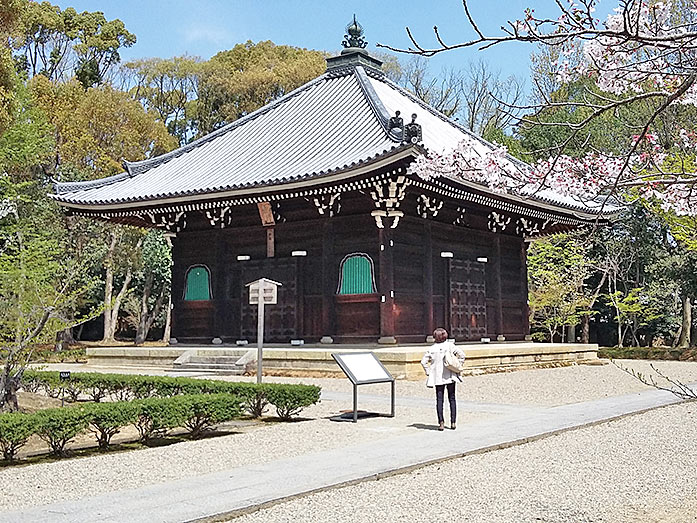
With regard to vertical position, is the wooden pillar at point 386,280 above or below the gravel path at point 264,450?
above

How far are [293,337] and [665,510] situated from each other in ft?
48.6

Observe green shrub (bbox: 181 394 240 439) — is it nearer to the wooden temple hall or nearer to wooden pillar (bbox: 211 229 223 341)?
the wooden temple hall

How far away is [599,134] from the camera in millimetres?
36094

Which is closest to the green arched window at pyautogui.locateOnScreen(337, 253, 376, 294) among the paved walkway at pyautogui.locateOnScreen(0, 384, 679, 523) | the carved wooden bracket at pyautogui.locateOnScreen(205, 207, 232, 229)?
the carved wooden bracket at pyautogui.locateOnScreen(205, 207, 232, 229)

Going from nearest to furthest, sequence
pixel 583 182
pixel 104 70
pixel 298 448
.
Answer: pixel 583 182 → pixel 298 448 → pixel 104 70

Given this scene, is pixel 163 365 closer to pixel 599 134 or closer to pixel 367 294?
pixel 367 294

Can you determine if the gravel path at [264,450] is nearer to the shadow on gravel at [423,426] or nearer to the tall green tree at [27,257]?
the shadow on gravel at [423,426]

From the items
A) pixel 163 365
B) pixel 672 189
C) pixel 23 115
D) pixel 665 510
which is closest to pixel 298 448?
pixel 665 510

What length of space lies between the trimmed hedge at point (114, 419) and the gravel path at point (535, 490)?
10.5ft

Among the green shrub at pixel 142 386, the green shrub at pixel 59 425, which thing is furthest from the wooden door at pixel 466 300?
the green shrub at pixel 59 425

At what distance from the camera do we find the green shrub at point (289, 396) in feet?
34.8

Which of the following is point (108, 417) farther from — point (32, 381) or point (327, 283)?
point (327, 283)

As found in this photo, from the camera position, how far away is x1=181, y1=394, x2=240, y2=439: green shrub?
9211 mm

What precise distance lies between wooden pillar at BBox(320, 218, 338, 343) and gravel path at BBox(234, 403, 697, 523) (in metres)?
10.9
